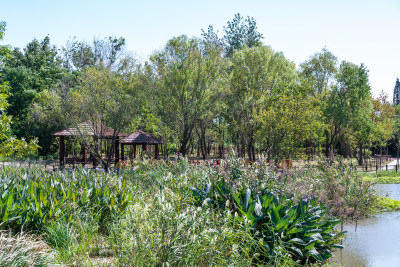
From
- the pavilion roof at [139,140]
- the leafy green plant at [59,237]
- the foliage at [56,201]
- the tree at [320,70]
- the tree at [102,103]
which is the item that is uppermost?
the tree at [320,70]

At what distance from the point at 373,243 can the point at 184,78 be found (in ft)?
48.8

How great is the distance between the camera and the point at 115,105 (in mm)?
20562

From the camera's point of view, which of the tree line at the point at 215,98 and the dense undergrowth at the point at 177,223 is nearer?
the dense undergrowth at the point at 177,223

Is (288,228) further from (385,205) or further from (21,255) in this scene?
(385,205)

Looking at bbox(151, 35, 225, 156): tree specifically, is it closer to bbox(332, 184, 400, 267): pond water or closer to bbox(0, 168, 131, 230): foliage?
bbox(332, 184, 400, 267): pond water

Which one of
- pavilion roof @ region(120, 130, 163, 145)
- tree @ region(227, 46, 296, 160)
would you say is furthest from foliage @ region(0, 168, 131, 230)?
tree @ region(227, 46, 296, 160)

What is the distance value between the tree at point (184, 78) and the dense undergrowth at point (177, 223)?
47.0 feet

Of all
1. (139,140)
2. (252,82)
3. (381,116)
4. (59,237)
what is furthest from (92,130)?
(381,116)

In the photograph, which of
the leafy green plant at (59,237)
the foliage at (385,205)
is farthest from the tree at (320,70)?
the leafy green plant at (59,237)

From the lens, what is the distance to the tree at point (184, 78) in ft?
68.3

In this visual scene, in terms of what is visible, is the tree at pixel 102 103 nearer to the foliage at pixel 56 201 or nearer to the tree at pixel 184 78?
the tree at pixel 184 78

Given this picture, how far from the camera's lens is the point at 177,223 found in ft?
13.2

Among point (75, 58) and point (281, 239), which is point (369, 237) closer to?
point (281, 239)

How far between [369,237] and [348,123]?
2065 cm
